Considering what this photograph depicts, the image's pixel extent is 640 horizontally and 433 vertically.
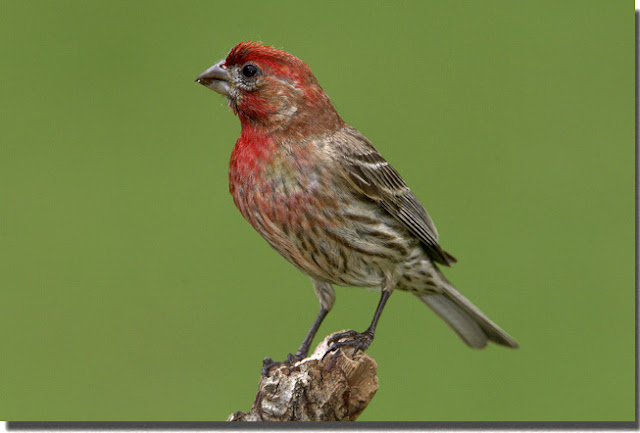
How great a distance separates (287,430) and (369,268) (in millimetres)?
1164

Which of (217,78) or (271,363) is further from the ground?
(217,78)

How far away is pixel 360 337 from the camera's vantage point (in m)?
5.30

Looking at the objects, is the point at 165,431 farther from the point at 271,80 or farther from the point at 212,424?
the point at 271,80

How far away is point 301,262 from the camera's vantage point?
17.0 ft

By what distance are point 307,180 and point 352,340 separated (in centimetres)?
105

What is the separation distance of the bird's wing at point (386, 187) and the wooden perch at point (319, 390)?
0.97 m

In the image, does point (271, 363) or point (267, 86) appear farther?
point (271, 363)

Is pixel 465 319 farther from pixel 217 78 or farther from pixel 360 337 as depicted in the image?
pixel 217 78

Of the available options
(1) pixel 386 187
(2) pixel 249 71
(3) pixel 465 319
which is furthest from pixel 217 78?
(3) pixel 465 319

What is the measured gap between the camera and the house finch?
4930 millimetres

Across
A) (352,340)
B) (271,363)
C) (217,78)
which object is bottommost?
(271,363)

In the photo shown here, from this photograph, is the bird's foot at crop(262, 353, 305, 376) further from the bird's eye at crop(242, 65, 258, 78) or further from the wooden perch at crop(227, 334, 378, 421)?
the bird's eye at crop(242, 65, 258, 78)

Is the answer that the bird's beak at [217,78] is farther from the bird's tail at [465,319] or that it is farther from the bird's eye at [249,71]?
the bird's tail at [465,319]

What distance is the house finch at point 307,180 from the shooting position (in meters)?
4.93
